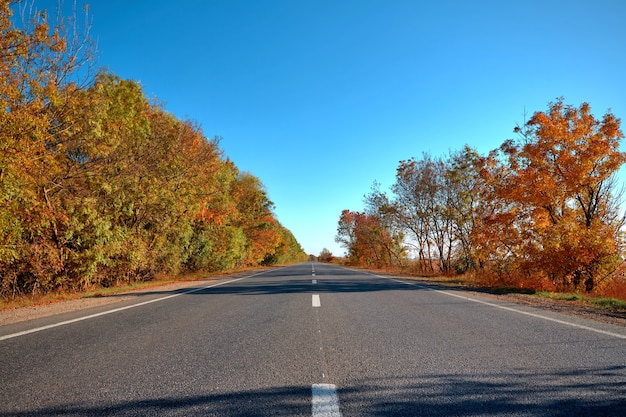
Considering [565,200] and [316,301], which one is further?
[565,200]

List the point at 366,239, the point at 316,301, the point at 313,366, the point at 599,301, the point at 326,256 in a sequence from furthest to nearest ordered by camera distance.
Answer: the point at 326,256 → the point at 366,239 → the point at 599,301 → the point at 316,301 → the point at 313,366

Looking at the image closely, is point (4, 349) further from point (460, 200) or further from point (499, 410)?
→ point (460, 200)

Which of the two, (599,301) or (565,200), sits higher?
(565,200)

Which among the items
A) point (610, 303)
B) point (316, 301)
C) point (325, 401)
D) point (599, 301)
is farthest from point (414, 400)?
point (599, 301)

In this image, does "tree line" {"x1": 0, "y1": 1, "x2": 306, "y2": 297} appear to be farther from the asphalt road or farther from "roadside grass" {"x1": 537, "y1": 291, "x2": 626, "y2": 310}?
"roadside grass" {"x1": 537, "y1": 291, "x2": 626, "y2": 310}

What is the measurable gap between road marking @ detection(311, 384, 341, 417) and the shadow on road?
5 centimetres

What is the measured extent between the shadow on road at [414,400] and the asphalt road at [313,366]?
1 cm

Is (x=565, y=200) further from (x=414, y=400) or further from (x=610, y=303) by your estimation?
(x=414, y=400)

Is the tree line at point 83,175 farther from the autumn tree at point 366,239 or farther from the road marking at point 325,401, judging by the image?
the autumn tree at point 366,239

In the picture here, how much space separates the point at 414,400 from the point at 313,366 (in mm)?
1180

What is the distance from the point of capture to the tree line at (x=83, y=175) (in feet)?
30.1

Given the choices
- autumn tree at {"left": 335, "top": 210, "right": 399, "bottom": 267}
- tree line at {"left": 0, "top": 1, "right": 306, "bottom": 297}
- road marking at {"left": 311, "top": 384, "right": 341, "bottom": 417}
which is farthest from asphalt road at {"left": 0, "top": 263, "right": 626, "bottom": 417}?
autumn tree at {"left": 335, "top": 210, "right": 399, "bottom": 267}

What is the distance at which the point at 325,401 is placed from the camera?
2.77m

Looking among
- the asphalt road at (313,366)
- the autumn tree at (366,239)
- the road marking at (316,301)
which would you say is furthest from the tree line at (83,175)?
the autumn tree at (366,239)
